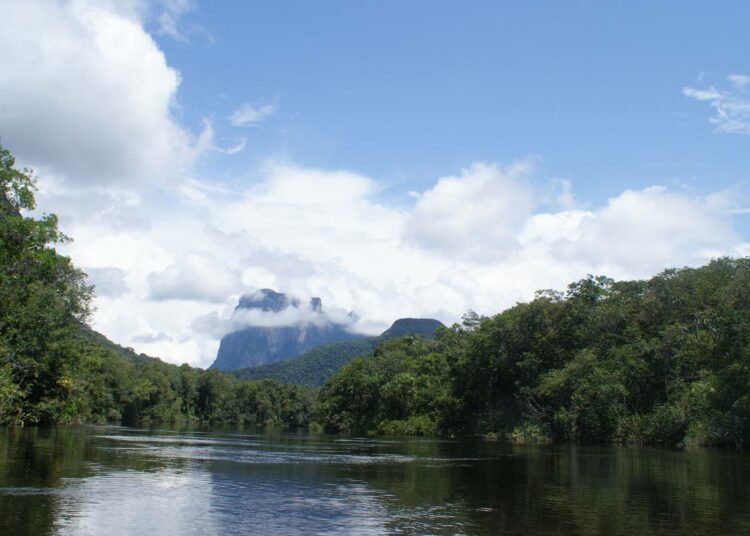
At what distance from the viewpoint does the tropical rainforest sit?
53.6m

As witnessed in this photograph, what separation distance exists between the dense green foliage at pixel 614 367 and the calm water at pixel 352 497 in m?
23.4

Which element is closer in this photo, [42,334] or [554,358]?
[42,334]

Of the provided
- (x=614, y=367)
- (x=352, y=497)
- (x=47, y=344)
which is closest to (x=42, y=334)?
(x=47, y=344)

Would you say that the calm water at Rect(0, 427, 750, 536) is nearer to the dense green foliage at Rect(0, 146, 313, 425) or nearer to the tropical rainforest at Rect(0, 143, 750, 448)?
the dense green foliage at Rect(0, 146, 313, 425)

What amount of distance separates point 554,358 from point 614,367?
11549 mm

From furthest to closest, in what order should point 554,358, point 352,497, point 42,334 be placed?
1. point 554,358
2. point 42,334
3. point 352,497

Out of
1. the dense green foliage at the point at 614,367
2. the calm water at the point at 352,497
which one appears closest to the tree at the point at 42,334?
the calm water at the point at 352,497

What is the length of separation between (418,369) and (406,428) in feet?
46.1

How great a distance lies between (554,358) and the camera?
269ft

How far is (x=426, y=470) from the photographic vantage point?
33406 mm

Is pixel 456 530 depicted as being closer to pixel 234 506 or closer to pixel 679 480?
pixel 234 506

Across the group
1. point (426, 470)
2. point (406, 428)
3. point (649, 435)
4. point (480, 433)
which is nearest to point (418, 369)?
point (406, 428)

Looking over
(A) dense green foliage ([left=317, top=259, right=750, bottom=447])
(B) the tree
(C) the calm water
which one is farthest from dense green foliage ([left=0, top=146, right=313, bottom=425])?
(A) dense green foliage ([left=317, top=259, right=750, bottom=447])

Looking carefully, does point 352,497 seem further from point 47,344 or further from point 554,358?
point 554,358
